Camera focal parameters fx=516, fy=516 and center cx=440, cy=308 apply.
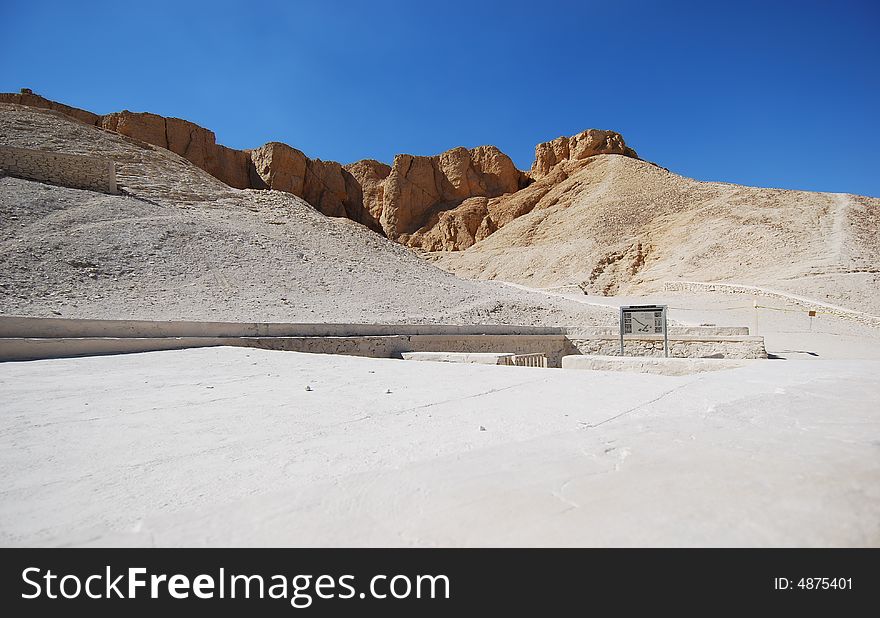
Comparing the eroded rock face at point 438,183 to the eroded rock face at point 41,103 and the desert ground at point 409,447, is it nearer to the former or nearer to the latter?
the eroded rock face at point 41,103

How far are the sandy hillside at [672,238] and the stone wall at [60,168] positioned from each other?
30625mm

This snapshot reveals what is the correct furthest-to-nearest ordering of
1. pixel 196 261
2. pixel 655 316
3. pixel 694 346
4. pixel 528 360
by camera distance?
pixel 196 261, pixel 694 346, pixel 655 316, pixel 528 360

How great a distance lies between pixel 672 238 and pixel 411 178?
36.3 metres

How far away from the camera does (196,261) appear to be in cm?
1950

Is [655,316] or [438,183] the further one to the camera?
[438,183]

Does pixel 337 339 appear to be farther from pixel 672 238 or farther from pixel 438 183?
pixel 438 183

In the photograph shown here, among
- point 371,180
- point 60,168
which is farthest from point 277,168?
point 60,168

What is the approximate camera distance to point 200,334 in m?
9.63

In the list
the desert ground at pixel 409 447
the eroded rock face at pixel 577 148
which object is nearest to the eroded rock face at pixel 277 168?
Answer: the eroded rock face at pixel 577 148

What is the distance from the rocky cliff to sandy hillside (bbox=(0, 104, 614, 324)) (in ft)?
73.4
